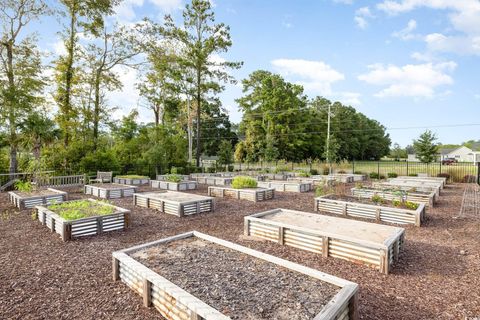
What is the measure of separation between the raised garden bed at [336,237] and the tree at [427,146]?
22.0 meters

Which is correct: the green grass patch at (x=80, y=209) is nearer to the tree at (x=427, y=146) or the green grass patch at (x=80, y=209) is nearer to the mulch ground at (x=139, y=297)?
the mulch ground at (x=139, y=297)

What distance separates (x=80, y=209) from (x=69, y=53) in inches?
526

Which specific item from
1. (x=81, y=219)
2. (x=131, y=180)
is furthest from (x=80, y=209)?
(x=131, y=180)

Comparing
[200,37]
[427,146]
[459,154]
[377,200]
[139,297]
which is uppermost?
[200,37]

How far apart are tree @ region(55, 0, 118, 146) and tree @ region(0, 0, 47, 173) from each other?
122 centimetres

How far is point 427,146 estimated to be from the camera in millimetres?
22516

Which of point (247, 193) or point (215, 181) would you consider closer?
point (247, 193)

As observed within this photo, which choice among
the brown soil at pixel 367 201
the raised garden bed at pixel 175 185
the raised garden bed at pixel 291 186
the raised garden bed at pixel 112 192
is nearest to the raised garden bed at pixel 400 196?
the brown soil at pixel 367 201

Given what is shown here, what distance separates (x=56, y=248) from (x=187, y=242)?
98.9 inches

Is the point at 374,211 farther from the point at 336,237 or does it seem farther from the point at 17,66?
the point at 17,66

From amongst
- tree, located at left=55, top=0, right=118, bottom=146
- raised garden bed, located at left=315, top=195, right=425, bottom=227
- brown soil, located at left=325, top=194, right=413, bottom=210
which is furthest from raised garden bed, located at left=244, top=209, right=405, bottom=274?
tree, located at left=55, top=0, right=118, bottom=146

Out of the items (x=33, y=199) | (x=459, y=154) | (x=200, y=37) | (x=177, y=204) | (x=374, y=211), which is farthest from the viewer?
(x=459, y=154)

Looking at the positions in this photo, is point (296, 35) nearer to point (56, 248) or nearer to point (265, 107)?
point (56, 248)

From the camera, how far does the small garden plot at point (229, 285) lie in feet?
7.88
